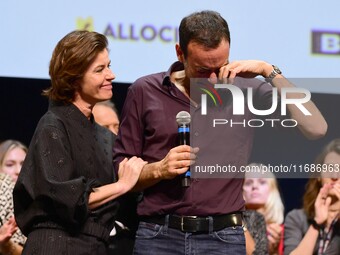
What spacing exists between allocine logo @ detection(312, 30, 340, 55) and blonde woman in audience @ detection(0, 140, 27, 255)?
1.85m

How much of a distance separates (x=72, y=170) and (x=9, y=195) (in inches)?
56.1

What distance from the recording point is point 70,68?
2742 mm

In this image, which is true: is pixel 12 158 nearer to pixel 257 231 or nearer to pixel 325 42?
pixel 257 231

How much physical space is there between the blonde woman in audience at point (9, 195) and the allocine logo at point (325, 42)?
185 cm

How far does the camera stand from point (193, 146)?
2.68 m

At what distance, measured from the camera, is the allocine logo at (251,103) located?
272 cm

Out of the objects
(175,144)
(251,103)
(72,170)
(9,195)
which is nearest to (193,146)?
(175,144)

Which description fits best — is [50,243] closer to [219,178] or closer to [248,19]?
[219,178]

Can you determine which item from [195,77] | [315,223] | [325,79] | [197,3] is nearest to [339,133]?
[325,79]

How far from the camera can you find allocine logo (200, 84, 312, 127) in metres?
2.72

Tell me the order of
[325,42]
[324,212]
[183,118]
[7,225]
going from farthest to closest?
[325,42]
[324,212]
[7,225]
[183,118]

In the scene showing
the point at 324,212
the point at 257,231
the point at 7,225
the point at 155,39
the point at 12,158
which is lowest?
the point at 257,231

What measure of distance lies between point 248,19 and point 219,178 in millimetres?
2060

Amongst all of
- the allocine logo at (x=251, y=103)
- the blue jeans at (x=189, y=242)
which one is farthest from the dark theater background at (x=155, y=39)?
the blue jeans at (x=189, y=242)
